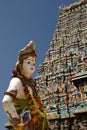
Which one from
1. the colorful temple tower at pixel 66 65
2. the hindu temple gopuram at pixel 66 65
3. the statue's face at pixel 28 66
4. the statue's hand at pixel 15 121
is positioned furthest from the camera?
the colorful temple tower at pixel 66 65

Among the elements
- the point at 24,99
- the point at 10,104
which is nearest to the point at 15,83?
the point at 24,99

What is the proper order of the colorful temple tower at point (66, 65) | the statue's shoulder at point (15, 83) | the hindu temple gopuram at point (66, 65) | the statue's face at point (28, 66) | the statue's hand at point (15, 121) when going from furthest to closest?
the colorful temple tower at point (66, 65) → the hindu temple gopuram at point (66, 65) → the statue's face at point (28, 66) → the statue's shoulder at point (15, 83) → the statue's hand at point (15, 121)

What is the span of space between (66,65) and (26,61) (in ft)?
77.5

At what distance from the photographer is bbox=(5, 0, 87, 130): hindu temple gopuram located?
23.9m

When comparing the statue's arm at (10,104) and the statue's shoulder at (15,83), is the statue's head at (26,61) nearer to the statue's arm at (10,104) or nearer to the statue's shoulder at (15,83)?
the statue's shoulder at (15,83)

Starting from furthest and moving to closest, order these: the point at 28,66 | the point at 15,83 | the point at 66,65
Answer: the point at 66,65 < the point at 28,66 < the point at 15,83

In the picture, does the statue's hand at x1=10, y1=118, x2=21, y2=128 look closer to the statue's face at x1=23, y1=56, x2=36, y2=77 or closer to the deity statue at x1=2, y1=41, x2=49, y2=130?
the deity statue at x1=2, y1=41, x2=49, y2=130

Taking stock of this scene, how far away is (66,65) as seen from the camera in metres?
28.1

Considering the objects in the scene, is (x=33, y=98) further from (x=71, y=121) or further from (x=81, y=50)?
(x=81, y=50)

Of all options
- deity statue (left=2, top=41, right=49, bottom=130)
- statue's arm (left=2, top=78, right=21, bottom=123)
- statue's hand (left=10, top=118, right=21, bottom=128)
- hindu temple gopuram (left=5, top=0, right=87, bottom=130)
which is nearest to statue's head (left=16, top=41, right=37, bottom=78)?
deity statue (left=2, top=41, right=49, bottom=130)

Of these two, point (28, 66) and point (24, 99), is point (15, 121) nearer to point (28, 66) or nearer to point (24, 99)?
point (24, 99)

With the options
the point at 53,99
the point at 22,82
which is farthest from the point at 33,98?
the point at 53,99

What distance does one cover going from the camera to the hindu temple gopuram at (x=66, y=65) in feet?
78.6

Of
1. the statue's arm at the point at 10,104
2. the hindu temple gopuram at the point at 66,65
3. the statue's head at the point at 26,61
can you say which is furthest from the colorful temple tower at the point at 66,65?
the statue's arm at the point at 10,104
